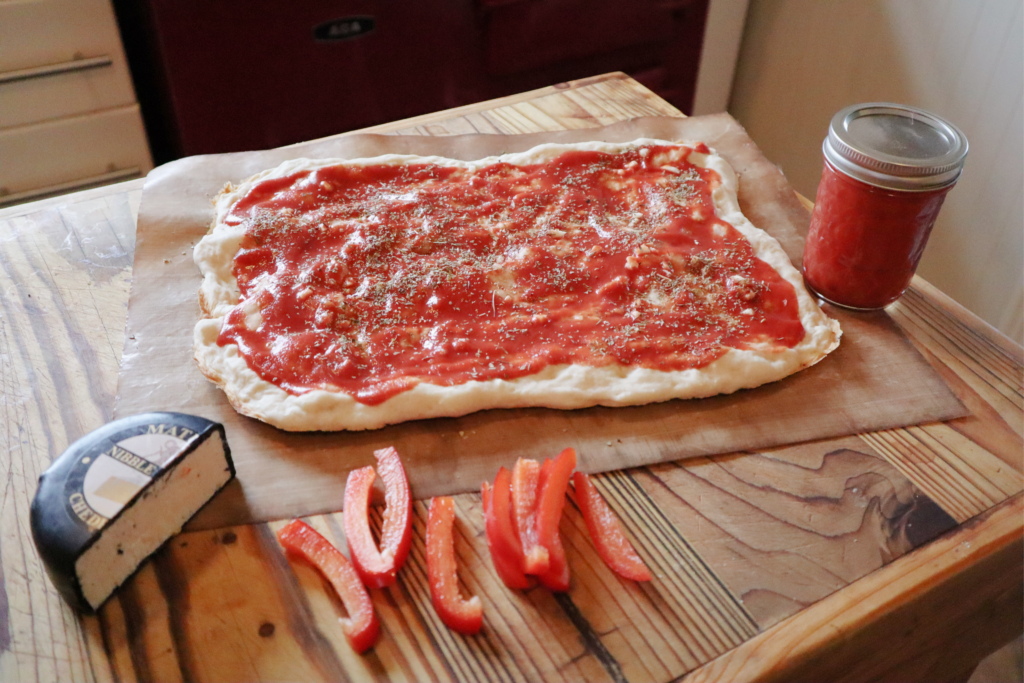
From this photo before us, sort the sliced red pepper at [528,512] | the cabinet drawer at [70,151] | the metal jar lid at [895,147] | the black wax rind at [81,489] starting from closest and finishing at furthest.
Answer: the black wax rind at [81,489] → the sliced red pepper at [528,512] → the metal jar lid at [895,147] → the cabinet drawer at [70,151]

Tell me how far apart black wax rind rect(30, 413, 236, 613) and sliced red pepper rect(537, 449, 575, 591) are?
604 mm

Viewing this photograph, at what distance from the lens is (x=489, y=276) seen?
6.33 feet

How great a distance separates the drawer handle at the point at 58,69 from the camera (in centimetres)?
306

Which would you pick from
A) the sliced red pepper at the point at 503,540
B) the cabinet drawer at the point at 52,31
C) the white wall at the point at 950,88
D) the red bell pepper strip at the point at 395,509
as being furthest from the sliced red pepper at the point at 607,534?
the cabinet drawer at the point at 52,31

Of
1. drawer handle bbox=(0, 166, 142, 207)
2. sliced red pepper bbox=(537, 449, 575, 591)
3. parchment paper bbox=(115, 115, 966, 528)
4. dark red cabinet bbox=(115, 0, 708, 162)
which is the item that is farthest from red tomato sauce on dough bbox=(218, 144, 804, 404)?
drawer handle bbox=(0, 166, 142, 207)

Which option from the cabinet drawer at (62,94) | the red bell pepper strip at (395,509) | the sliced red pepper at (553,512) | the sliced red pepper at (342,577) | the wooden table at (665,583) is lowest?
the cabinet drawer at (62,94)

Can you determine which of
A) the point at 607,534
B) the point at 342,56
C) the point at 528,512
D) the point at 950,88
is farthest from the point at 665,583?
the point at 950,88

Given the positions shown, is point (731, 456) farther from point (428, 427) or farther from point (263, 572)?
point (263, 572)

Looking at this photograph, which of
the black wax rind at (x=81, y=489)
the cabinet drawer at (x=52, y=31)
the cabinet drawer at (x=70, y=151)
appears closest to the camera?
the black wax rind at (x=81, y=489)

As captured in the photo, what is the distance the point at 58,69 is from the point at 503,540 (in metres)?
2.92

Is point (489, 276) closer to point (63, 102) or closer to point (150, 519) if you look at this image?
point (150, 519)

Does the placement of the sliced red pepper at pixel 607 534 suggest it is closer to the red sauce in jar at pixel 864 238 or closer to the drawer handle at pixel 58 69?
the red sauce in jar at pixel 864 238

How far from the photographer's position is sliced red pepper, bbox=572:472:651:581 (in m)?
1.34

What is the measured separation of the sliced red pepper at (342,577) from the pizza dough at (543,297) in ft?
0.89
